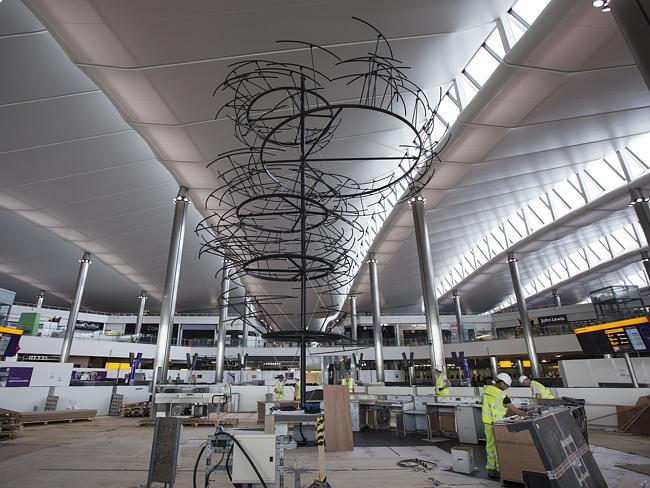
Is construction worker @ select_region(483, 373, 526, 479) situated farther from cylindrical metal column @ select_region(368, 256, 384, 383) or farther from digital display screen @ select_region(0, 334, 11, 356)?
digital display screen @ select_region(0, 334, 11, 356)

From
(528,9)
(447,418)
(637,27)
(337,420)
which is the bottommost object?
(447,418)

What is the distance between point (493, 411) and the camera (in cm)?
772

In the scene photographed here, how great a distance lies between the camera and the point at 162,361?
60.3 ft

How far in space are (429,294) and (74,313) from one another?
2840 cm

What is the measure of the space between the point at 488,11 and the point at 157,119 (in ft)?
39.8

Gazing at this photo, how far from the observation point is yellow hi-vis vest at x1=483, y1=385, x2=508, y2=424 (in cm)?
761

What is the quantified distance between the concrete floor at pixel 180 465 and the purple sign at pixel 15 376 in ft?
23.8

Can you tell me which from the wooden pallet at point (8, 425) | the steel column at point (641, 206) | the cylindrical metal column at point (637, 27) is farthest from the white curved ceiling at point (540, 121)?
the wooden pallet at point (8, 425)

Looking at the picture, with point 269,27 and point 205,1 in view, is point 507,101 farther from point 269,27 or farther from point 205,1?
point 205,1

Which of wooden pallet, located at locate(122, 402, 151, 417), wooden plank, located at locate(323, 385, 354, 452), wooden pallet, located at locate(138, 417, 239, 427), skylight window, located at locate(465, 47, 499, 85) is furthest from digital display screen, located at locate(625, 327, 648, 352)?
wooden pallet, located at locate(122, 402, 151, 417)

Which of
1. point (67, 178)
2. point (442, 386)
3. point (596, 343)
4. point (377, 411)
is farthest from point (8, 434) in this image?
point (596, 343)

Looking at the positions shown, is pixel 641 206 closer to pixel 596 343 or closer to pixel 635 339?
pixel 635 339

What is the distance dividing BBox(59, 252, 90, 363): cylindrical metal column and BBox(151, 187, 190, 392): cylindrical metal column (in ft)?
53.9

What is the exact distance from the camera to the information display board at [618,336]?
18531mm
